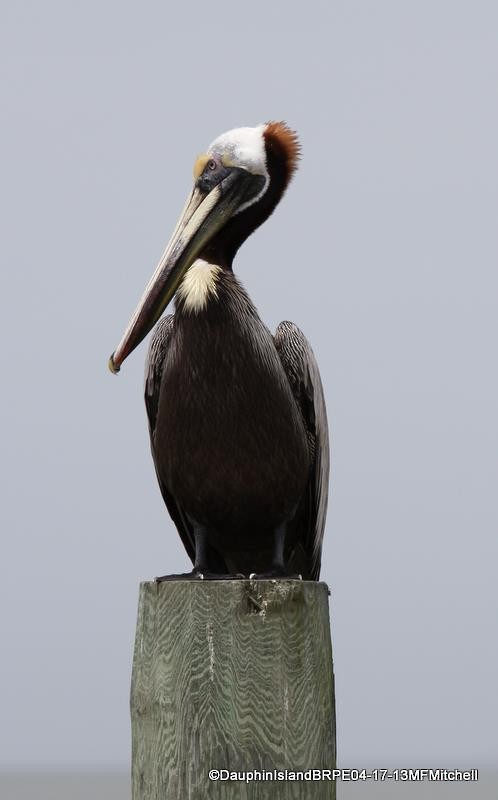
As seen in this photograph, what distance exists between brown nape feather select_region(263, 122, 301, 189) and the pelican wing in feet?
2.37

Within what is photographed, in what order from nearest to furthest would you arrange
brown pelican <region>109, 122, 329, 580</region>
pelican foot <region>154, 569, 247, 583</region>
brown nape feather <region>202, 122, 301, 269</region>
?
pelican foot <region>154, 569, 247, 583</region> → brown pelican <region>109, 122, 329, 580</region> → brown nape feather <region>202, 122, 301, 269</region>

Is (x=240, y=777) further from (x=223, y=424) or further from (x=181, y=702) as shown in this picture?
(x=223, y=424)

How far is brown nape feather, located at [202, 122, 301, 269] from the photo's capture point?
17.1 ft

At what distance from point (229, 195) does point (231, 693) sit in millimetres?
2216

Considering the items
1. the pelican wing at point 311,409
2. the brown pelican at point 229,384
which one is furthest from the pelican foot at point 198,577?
the pelican wing at point 311,409

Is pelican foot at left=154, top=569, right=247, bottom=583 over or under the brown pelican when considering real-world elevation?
under

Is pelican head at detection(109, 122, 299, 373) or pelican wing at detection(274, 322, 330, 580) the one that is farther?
pelican wing at detection(274, 322, 330, 580)

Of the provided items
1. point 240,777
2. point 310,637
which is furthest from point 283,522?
point 240,777

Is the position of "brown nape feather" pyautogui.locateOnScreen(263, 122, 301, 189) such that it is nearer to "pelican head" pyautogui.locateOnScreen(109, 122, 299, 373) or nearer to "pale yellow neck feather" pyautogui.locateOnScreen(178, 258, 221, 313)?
"pelican head" pyautogui.locateOnScreen(109, 122, 299, 373)

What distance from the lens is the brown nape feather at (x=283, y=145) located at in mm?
5285

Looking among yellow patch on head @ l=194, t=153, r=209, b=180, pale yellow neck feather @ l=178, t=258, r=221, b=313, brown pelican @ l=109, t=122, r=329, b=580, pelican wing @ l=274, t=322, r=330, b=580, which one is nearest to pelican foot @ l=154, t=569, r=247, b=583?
brown pelican @ l=109, t=122, r=329, b=580

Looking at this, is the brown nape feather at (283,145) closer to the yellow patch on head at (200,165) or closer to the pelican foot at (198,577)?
the yellow patch on head at (200,165)

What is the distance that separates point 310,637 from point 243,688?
0.32 meters

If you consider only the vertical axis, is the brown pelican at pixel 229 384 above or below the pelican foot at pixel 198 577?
above
